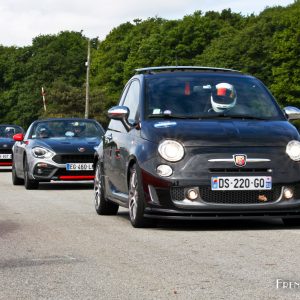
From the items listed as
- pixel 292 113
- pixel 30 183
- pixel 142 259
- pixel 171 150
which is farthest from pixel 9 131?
pixel 142 259

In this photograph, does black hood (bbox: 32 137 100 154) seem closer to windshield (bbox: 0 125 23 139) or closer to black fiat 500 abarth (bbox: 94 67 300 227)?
black fiat 500 abarth (bbox: 94 67 300 227)

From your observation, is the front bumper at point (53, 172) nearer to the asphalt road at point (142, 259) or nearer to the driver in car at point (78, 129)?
the driver in car at point (78, 129)

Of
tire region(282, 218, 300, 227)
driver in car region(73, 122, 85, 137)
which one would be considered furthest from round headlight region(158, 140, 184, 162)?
driver in car region(73, 122, 85, 137)

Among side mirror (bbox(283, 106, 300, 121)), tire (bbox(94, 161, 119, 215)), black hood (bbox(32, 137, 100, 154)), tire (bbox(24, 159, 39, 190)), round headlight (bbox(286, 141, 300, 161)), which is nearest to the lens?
round headlight (bbox(286, 141, 300, 161))

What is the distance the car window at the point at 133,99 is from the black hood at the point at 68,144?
7.40 meters

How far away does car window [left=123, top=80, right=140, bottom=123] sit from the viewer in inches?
460

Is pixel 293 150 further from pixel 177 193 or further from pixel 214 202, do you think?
pixel 177 193

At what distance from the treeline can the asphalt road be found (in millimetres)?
80070

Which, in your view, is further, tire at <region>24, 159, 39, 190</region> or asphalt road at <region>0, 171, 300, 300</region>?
tire at <region>24, 159, 39, 190</region>

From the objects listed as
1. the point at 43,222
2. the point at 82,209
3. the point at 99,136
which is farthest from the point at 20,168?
the point at 43,222

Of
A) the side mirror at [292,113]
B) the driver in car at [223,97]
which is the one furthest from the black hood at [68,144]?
the side mirror at [292,113]

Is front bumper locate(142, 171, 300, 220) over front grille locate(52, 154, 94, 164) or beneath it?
over

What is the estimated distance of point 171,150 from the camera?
10.4 metres

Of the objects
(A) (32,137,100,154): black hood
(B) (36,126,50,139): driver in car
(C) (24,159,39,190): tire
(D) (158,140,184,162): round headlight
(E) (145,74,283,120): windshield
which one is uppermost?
(E) (145,74,283,120): windshield
